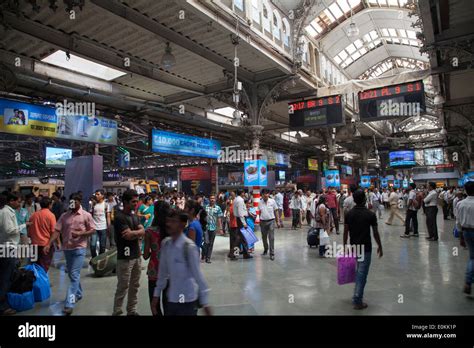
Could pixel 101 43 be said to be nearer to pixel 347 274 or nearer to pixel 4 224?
pixel 4 224

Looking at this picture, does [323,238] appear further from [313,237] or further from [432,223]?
[432,223]

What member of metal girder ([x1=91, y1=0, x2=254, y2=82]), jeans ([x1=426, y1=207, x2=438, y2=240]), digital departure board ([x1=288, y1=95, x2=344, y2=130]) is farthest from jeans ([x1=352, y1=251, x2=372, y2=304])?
digital departure board ([x1=288, y1=95, x2=344, y2=130])

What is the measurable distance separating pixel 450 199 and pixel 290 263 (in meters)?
Result: 14.3

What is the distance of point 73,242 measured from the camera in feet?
14.8

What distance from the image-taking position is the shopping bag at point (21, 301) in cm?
447

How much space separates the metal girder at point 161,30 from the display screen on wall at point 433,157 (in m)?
47.0

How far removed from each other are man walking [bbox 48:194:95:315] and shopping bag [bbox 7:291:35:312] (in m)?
0.59

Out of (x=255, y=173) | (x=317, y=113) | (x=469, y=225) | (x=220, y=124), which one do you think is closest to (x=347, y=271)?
(x=469, y=225)

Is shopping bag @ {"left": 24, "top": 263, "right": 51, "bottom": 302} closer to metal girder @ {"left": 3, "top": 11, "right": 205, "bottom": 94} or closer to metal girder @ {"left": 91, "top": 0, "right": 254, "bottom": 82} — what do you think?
metal girder @ {"left": 3, "top": 11, "right": 205, "bottom": 94}

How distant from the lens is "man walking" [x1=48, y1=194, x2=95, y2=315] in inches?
174

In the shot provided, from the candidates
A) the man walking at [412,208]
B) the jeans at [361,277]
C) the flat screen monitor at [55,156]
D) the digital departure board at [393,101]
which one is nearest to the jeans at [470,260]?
the jeans at [361,277]

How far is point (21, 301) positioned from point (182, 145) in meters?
8.70
